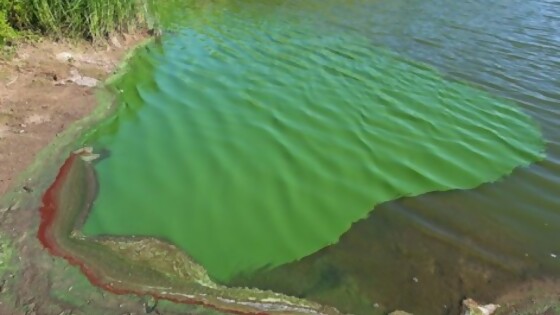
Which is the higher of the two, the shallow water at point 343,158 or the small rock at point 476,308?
the shallow water at point 343,158

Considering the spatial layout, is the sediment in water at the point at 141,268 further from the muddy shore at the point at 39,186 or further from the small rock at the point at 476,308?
the small rock at the point at 476,308

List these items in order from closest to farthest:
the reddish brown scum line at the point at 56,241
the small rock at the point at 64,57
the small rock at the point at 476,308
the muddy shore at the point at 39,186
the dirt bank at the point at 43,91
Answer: the muddy shore at the point at 39,186
the reddish brown scum line at the point at 56,241
the small rock at the point at 476,308
the dirt bank at the point at 43,91
the small rock at the point at 64,57

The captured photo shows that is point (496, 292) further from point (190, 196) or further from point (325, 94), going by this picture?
point (325, 94)

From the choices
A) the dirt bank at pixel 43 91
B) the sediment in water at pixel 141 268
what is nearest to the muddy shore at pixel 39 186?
the dirt bank at pixel 43 91

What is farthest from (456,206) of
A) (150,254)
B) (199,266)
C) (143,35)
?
(143,35)

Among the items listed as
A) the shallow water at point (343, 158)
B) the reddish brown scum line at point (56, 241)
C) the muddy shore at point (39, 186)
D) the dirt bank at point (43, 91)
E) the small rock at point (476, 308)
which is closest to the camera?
the muddy shore at point (39, 186)

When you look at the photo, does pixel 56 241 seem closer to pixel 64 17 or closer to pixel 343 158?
pixel 343 158
